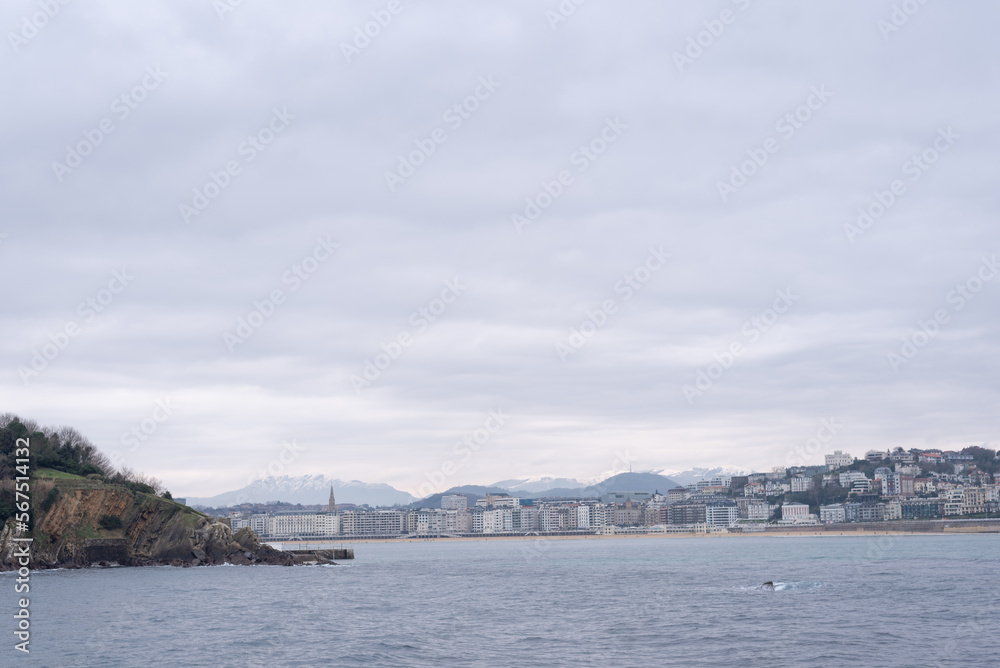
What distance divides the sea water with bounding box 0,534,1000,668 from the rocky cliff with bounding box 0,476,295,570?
11492 millimetres

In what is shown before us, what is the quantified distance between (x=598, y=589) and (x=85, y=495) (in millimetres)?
58673

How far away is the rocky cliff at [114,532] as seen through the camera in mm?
94562

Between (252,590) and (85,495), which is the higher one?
(85,495)

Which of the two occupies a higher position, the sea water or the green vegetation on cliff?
the green vegetation on cliff

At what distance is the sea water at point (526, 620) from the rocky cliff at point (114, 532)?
37.7ft

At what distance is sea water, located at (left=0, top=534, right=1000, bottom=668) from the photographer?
123 ft

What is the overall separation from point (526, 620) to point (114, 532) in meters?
67.2

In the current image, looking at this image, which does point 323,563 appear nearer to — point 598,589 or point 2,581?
point 2,581

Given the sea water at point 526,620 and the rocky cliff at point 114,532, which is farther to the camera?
the rocky cliff at point 114,532

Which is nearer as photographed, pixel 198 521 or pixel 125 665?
pixel 125 665

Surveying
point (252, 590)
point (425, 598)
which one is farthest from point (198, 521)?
point (425, 598)

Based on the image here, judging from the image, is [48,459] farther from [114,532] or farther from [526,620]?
[526,620]

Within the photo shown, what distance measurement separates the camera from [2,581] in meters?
76.4

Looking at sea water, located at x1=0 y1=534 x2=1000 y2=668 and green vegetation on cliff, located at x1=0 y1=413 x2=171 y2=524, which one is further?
green vegetation on cliff, located at x1=0 y1=413 x2=171 y2=524
